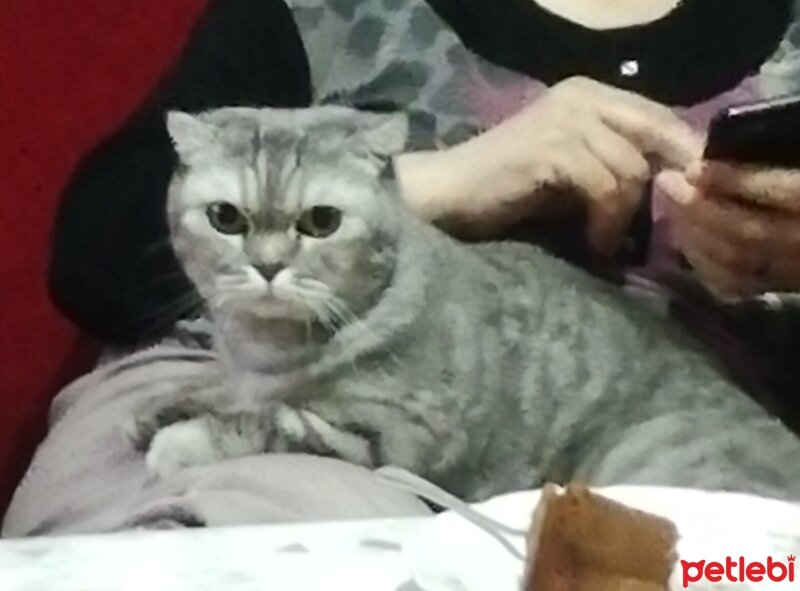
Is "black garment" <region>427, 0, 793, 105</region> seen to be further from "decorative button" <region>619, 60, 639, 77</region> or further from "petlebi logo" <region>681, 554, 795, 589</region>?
"petlebi logo" <region>681, 554, 795, 589</region>

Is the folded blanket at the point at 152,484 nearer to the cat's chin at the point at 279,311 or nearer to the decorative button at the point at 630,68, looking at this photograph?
the cat's chin at the point at 279,311

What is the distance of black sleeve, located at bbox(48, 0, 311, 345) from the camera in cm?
71

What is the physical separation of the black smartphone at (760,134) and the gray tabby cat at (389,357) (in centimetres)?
11

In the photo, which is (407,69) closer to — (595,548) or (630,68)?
(630,68)

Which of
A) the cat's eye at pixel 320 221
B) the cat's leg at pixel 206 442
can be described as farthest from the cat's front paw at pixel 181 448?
the cat's eye at pixel 320 221

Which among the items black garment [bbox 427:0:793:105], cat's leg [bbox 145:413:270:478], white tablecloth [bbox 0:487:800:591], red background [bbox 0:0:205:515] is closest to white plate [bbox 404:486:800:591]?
white tablecloth [bbox 0:487:800:591]

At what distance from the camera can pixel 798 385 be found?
0.72m

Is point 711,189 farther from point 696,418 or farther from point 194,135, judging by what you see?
point 194,135

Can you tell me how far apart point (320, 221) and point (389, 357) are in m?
0.08

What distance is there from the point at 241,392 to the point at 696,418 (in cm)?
23

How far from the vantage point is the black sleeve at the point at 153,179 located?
2.34 ft

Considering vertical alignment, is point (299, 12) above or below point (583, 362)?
above

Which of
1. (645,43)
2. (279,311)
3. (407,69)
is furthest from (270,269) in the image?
(645,43)

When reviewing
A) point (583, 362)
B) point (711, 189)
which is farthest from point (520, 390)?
point (711, 189)
